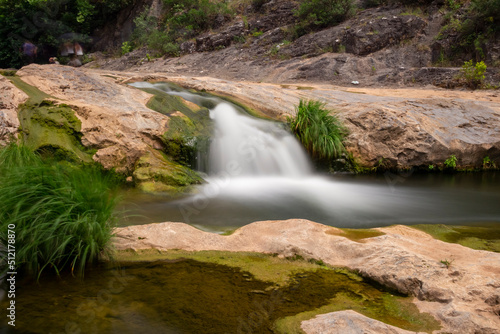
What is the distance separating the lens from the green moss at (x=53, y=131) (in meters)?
5.91

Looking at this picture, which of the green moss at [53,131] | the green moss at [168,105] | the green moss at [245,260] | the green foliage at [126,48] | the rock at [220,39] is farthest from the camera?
the green foliage at [126,48]

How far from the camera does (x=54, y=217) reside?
2926 millimetres

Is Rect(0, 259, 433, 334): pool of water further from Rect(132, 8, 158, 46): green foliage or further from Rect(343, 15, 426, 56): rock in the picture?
Rect(132, 8, 158, 46): green foliage

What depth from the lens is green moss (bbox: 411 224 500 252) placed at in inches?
146

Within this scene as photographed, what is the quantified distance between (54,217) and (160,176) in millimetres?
3151

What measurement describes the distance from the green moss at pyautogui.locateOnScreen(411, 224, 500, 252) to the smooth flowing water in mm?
578

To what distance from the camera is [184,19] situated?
68.4 ft

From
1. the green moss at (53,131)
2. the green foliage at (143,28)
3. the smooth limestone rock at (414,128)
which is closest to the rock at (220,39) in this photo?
the green foliage at (143,28)

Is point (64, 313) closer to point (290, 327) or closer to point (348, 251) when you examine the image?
point (290, 327)

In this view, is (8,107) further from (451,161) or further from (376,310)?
(451,161)

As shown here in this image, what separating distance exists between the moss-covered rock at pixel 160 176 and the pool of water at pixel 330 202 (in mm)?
237

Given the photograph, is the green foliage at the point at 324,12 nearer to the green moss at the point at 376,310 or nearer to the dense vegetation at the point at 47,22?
the dense vegetation at the point at 47,22

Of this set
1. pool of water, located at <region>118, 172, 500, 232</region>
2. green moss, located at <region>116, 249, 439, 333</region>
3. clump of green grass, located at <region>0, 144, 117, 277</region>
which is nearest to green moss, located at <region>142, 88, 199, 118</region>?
pool of water, located at <region>118, 172, 500, 232</region>

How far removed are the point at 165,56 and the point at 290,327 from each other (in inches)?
760
